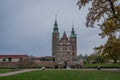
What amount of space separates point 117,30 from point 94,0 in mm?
1523

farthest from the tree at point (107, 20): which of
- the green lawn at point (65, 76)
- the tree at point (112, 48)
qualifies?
the green lawn at point (65, 76)

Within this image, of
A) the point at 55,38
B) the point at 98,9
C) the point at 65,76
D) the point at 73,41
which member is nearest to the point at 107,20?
the point at 98,9

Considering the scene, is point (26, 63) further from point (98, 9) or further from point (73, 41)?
point (98, 9)

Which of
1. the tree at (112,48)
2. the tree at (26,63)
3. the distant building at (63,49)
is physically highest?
the distant building at (63,49)

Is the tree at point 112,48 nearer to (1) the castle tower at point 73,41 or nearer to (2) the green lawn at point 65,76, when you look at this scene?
(2) the green lawn at point 65,76

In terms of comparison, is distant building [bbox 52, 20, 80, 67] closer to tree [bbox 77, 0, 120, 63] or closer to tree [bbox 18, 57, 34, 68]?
tree [bbox 18, 57, 34, 68]

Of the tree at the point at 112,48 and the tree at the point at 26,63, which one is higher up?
the tree at the point at 26,63

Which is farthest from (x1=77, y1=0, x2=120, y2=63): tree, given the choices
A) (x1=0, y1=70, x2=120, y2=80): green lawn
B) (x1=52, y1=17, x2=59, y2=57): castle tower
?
(x1=52, y1=17, x2=59, y2=57): castle tower

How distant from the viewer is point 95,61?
112 meters

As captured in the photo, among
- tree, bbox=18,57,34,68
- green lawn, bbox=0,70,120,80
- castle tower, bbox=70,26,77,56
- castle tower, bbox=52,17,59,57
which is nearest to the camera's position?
green lawn, bbox=0,70,120,80

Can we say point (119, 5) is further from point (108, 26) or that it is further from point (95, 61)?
point (95, 61)

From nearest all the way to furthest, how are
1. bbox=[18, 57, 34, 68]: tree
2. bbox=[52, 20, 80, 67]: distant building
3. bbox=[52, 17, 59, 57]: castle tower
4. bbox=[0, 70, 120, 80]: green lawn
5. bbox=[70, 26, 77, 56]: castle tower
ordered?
bbox=[0, 70, 120, 80]: green lawn < bbox=[18, 57, 34, 68]: tree < bbox=[52, 20, 80, 67]: distant building < bbox=[52, 17, 59, 57]: castle tower < bbox=[70, 26, 77, 56]: castle tower

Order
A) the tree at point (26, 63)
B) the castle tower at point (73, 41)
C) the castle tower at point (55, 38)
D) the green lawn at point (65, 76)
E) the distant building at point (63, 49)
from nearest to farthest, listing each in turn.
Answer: the green lawn at point (65, 76)
the tree at point (26, 63)
the distant building at point (63, 49)
the castle tower at point (55, 38)
the castle tower at point (73, 41)

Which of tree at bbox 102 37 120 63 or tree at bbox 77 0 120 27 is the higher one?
tree at bbox 77 0 120 27
